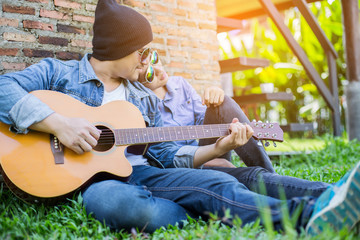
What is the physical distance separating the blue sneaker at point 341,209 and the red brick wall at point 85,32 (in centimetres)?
234

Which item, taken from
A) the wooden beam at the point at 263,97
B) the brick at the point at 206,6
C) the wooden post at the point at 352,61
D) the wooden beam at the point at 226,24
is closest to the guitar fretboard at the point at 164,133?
the brick at the point at 206,6

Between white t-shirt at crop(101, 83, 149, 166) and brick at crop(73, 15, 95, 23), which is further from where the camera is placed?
brick at crop(73, 15, 95, 23)

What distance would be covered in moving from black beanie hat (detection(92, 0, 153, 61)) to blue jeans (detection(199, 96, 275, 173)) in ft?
2.24

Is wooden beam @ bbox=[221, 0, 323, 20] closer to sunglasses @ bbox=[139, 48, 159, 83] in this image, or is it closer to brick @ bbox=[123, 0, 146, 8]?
brick @ bbox=[123, 0, 146, 8]

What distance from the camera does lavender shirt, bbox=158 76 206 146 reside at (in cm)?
285

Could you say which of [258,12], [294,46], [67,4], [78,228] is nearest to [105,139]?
[78,228]

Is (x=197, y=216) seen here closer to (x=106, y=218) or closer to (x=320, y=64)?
(x=106, y=218)

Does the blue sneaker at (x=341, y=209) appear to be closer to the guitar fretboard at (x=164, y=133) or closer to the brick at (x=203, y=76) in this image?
the guitar fretboard at (x=164, y=133)

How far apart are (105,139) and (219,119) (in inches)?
32.4

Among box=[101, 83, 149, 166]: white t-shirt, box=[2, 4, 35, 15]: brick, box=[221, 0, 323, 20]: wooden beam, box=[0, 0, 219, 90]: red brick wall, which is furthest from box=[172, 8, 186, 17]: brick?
box=[221, 0, 323, 20]: wooden beam

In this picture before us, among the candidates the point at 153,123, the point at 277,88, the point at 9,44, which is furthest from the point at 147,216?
the point at 277,88

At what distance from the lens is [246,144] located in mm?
2631

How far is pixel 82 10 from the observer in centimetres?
331

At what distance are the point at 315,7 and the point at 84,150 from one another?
23.9 feet
